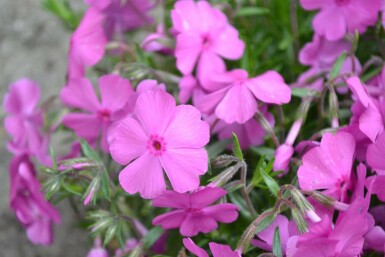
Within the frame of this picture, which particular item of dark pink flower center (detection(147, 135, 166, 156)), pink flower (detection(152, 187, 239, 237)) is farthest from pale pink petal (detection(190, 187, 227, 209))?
dark pink flower center (detection(147, 135, 166, 156))

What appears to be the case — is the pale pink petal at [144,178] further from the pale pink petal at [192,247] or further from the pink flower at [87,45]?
the pink flower at [87,45]

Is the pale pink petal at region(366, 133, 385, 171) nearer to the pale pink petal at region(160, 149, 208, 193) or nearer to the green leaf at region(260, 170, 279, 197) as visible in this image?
the green leaf at region(260, 170, 279, 197)

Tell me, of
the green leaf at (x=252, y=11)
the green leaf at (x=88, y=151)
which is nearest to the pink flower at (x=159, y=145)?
the green leaf at (x=88, y=151)

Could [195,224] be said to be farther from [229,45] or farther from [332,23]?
[332,23]

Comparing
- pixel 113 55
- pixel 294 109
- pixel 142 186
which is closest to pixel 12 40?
pixel 113 55

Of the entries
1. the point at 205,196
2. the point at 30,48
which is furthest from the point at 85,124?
the point at 30,48
